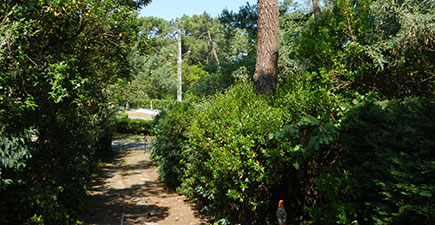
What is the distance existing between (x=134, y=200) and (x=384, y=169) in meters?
7.24

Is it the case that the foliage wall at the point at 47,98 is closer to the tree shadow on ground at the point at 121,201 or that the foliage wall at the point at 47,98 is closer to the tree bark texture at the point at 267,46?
the tree shadow on ground at the point at 121,201

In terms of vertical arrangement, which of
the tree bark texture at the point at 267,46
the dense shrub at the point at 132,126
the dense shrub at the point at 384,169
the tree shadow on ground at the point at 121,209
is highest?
the tree bark texture at the point at 267,46

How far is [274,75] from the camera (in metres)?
7.77

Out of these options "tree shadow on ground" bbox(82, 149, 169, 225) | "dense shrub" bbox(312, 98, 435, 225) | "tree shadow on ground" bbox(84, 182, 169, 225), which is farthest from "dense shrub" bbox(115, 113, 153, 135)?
"dense shrub" bbox(312, 98, 435, 225)

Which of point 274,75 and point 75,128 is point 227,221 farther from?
point 274,75

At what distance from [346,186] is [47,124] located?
4318mm

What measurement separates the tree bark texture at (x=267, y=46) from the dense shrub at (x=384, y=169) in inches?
177

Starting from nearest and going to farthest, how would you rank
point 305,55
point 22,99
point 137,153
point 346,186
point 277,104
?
point 346,186 → point 22,99 → point 277,104 → point 305,55 → point 137,153

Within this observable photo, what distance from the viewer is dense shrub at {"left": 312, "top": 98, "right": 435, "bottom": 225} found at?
234 centimetres

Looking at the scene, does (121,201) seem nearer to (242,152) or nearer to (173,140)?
(173,140)

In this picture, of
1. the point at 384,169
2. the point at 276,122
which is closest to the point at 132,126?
the point at 276,122

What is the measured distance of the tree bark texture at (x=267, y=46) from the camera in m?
7.65

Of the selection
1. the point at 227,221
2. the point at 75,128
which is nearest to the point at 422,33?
the point at 227,221

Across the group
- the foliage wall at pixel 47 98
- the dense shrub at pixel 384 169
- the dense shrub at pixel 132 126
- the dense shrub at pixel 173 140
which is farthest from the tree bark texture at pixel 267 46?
the dense shrub at pixel 132 126
